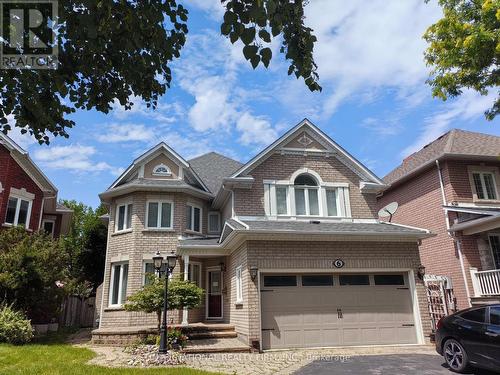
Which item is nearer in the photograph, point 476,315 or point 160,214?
point 476,315

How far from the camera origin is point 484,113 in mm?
11008

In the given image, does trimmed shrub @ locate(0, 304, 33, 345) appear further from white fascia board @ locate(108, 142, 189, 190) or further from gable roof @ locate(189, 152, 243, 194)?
gable roof @ locate(189, 152, 243, 194)

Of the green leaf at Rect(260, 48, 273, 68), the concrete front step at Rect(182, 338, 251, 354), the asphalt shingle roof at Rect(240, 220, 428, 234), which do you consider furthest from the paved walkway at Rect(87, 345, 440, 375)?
the green leaf at Rect(260, 48, 273, 68)

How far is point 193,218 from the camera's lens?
1827 centimetres

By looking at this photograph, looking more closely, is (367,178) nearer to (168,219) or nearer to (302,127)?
(302,127)

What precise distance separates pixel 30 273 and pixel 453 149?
1830cm

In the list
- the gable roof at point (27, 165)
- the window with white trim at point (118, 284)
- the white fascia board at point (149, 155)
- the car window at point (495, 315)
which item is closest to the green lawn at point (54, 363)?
the window with white trim at point (118, 284)

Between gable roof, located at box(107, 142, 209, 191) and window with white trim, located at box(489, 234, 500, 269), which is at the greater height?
gable roof, located at box(107, 142, 209, 191)

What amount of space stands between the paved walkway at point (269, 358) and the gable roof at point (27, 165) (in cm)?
1159

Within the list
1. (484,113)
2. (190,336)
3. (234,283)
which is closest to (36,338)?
(190,336)

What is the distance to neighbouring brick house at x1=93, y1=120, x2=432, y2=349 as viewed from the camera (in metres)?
12.2

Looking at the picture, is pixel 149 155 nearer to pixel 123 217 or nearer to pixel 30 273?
pixel 123 217

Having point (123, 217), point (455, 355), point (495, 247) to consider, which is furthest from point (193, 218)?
Result: point (495, 247)

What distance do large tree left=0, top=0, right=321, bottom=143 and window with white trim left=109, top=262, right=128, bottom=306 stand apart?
36.3 feet
